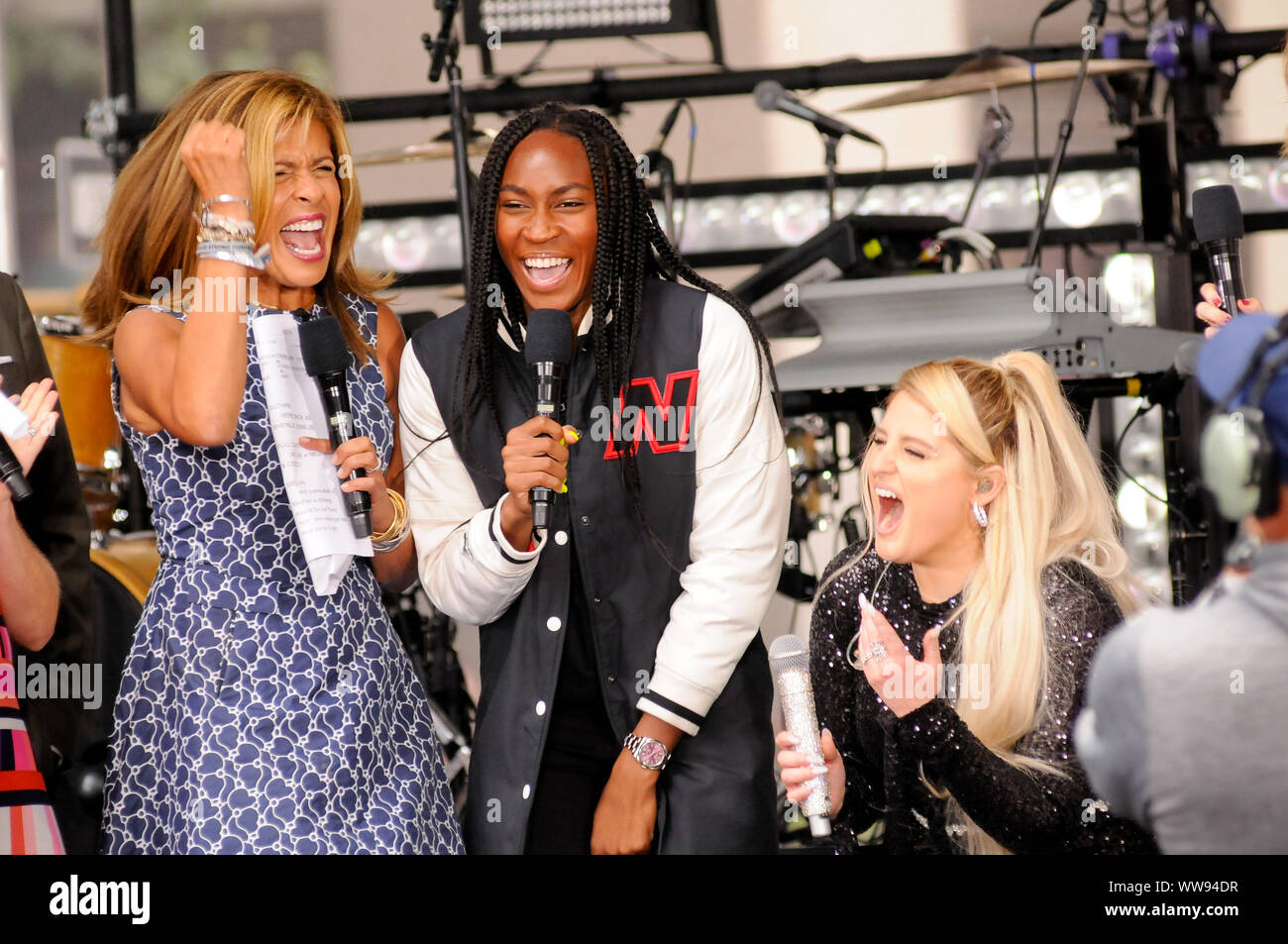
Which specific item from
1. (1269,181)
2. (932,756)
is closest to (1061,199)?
(1269,181)

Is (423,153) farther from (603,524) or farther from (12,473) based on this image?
(12,473)

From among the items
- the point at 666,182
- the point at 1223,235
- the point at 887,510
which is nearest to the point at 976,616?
the point at 887,510

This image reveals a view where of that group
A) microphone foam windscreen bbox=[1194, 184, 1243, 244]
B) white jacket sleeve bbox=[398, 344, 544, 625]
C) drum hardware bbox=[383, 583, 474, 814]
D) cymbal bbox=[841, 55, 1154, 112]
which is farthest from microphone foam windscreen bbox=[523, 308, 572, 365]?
cymbal bbox=[841, 55, 1154, 112]

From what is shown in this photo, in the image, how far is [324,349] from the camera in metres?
Answer: 2.19

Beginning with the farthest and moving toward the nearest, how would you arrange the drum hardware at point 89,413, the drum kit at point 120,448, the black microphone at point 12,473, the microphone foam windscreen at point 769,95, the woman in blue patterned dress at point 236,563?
the microphone foam windscreen at point 769,95, the drum hardware at point 89,413, the drum kit at point 120,448, the woman in blue patterned dress at point 236,563, the black microphone at point 12,473

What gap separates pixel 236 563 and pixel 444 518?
374mm

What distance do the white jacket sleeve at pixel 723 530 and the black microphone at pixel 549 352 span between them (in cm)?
25

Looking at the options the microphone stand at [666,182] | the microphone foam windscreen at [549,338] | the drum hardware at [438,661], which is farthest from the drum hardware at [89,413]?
the microphone foam windscreen at [549,338]

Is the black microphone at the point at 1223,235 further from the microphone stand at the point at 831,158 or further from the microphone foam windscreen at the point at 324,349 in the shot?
the microphone stand at the point at 831,158

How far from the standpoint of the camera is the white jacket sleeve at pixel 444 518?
2.31 meters

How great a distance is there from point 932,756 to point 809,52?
506 cm

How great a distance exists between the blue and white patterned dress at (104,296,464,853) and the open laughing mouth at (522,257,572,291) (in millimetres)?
342

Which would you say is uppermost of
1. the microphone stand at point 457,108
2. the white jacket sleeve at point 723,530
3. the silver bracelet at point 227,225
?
the microphone stand at point 457,108

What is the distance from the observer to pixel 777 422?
243 centimetres
